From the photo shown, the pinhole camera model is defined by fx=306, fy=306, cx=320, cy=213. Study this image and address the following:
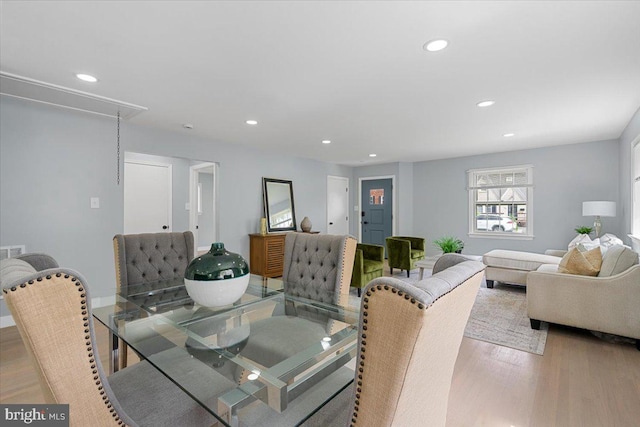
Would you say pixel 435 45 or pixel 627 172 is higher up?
pixel 435 45

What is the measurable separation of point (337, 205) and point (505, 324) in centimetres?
454

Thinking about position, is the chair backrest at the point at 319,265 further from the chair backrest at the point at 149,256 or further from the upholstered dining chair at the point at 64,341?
the upholstered dining chair at the point at 64,341

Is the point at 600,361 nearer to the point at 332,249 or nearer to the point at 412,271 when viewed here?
the point at 332,249

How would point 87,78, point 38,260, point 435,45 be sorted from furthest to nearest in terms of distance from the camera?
1. point 87,78
2. point 435,45
3. point 38,260

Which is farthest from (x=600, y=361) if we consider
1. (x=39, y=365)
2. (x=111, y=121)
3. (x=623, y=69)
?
(x=111, y=121)

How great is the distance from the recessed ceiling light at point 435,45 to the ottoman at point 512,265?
133 inches

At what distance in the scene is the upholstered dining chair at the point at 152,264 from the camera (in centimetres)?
208

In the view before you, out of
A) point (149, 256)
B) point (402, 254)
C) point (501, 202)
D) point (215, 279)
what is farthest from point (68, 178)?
point (501, 202)

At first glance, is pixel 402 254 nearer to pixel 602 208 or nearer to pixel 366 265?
pixel 366 265

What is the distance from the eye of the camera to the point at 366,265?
161 inches

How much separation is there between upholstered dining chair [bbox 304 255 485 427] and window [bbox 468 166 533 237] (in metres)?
5.78

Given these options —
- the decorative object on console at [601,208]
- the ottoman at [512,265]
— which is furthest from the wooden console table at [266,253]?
the decorative object on console at [601,208]

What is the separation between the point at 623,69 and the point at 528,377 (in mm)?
2442

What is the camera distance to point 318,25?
178 cm
